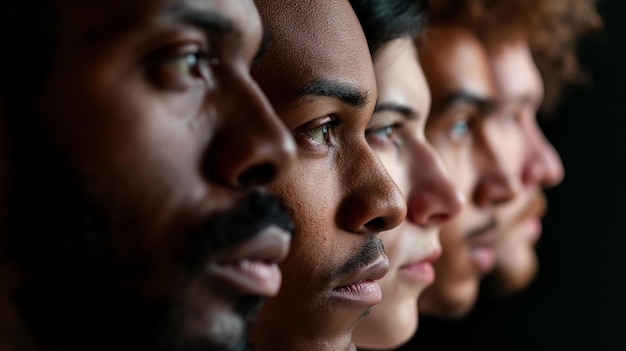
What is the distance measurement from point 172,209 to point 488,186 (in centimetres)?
64

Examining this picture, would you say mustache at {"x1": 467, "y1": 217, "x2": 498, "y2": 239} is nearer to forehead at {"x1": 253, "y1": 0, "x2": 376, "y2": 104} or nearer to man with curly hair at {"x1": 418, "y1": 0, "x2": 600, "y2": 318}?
man with curly hair at {"x1": 418, "y1": 0, "x2": 600, "y2": 318}

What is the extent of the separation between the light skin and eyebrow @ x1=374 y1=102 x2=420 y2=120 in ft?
0.49

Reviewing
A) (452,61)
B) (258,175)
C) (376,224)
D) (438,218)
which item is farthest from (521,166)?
(258,175)

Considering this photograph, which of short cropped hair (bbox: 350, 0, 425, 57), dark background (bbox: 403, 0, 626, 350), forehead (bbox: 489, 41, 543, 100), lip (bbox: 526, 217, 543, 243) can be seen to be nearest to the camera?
short cropped hair (bbox: 350, 0, 425, 57)

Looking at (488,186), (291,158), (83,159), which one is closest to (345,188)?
(291,158)

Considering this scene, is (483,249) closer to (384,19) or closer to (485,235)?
(485,235)

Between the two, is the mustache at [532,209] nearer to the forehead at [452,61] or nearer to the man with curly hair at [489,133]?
the man with curly hair at [489,133]

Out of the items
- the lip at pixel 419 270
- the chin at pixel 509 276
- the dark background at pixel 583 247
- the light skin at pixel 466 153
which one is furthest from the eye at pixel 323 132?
the dark background at pixel 583 247

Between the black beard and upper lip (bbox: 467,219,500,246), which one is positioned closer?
the black beard

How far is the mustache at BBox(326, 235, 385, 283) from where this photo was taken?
71cm

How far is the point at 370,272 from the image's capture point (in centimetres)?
74

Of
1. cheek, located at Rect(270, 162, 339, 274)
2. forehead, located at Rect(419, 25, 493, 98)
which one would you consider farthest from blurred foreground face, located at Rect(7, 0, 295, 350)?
forehead, located at Rect(419, 25, 493, 98)

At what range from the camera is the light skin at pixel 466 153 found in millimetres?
1063

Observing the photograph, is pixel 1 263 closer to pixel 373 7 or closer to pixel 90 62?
pixel 90 62
